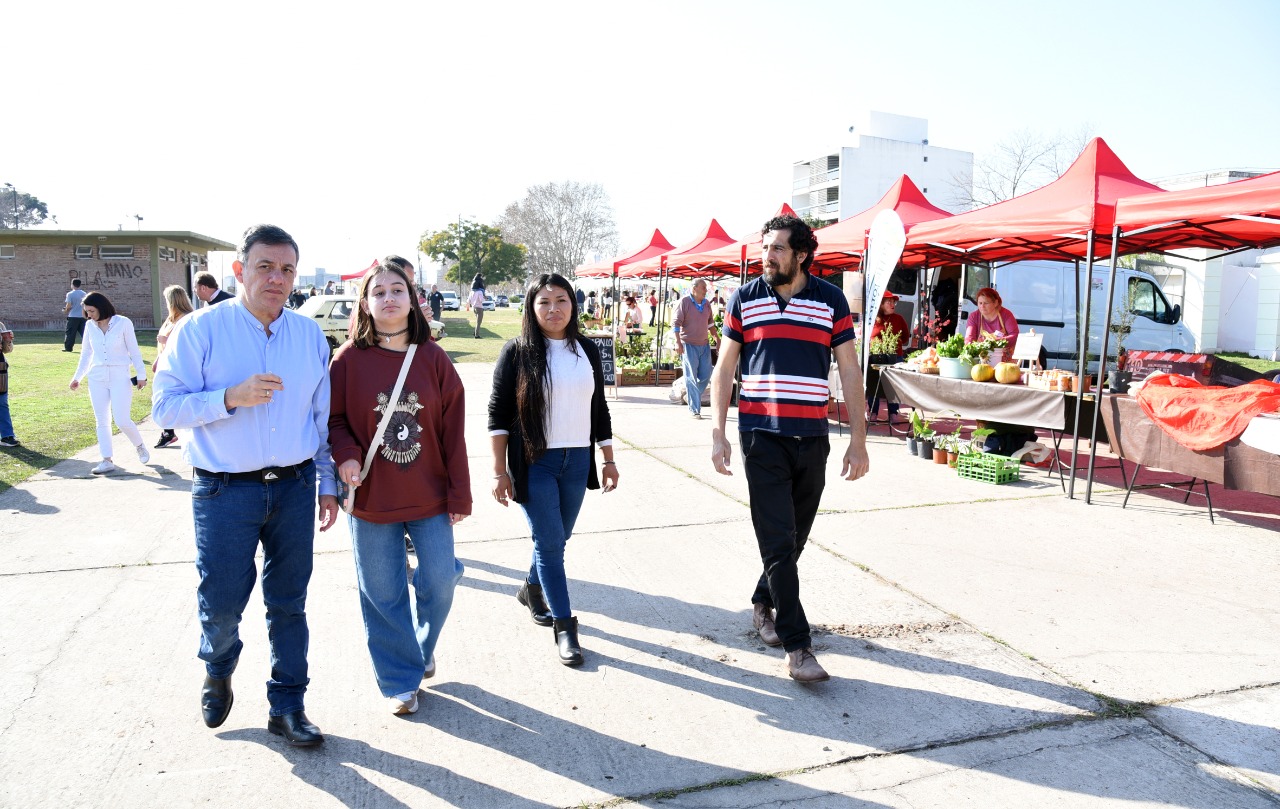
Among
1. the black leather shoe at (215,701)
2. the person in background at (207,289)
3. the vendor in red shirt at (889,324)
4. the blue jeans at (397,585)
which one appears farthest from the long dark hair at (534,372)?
the vendor in red shirt at (889,324)

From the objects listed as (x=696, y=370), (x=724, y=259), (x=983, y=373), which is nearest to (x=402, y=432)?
(x=983, y=373)

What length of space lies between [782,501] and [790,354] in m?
0.64

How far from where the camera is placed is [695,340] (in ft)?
38.8

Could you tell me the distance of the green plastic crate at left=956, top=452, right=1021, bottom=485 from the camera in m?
7.61

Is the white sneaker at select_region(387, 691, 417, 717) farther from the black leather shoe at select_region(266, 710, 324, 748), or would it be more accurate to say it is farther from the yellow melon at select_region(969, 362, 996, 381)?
the yellow melon at select_region(969, 362, 996, 381)

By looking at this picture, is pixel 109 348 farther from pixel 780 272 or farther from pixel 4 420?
pixel 780 272

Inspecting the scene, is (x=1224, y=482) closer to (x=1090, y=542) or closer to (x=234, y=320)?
(x=1090, y=542)

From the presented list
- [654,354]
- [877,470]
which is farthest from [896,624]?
[654,354]

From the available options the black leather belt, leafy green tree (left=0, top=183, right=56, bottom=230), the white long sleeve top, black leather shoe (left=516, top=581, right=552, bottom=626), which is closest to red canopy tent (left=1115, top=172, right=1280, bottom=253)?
black leather shoe (left=516, top=581, right=552, bottom=626)

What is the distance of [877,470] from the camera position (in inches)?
324

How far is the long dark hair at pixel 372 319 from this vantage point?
3139 millimetres

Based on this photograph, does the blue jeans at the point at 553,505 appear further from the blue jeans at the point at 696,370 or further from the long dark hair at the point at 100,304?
the blue jeans at the point at 696,370

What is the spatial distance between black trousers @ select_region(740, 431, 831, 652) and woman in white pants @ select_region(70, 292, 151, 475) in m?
6.53

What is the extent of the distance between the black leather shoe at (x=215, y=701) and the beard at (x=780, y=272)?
2.71m
